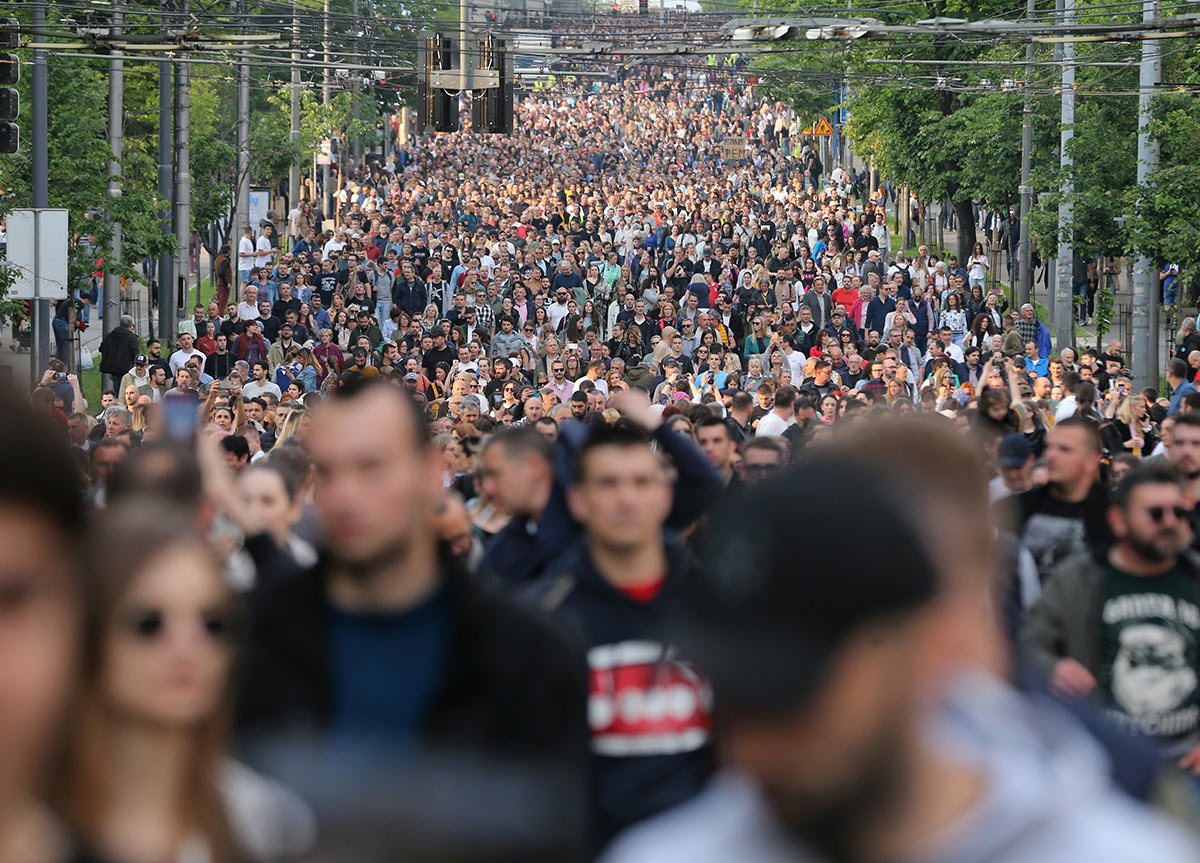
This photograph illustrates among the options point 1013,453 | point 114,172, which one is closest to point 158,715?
point 1013,453

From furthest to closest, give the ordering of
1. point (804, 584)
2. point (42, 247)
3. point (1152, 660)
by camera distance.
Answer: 1. point (42, 247)
2. point (1152, 660)
3. point (804, 584)

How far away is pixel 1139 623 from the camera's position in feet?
19.4

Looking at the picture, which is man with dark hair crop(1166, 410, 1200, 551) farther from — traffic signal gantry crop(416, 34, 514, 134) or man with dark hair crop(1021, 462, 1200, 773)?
traffic signal gantry crop(416, 34, 514, 134)

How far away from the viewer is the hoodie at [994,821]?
5.74 ft

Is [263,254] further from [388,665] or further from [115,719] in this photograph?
[115,719]

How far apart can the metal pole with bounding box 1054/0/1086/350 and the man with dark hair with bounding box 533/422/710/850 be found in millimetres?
27392

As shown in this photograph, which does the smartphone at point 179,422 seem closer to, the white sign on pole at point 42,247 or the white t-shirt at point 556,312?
the white sign on pole at point 42,247

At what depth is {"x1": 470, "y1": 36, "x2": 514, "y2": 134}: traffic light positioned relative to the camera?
2966 cm

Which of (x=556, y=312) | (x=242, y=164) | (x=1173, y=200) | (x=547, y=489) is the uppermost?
(x=242, y=164)

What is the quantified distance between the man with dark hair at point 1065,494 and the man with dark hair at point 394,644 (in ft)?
14.6

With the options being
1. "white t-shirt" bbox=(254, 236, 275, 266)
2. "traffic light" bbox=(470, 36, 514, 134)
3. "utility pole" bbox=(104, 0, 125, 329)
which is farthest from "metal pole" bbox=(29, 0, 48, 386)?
"white t-shirt" bbox=(254, 236, 275, 266)

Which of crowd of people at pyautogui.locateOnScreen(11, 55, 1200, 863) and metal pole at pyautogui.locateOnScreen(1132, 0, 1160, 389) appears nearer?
crowd of people at pyautogui.locateOnScreen(11, 55, 1200, 863)

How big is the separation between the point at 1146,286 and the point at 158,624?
1111 inches

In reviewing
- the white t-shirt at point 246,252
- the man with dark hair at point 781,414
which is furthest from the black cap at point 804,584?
the white t-shirt at point 246,252
